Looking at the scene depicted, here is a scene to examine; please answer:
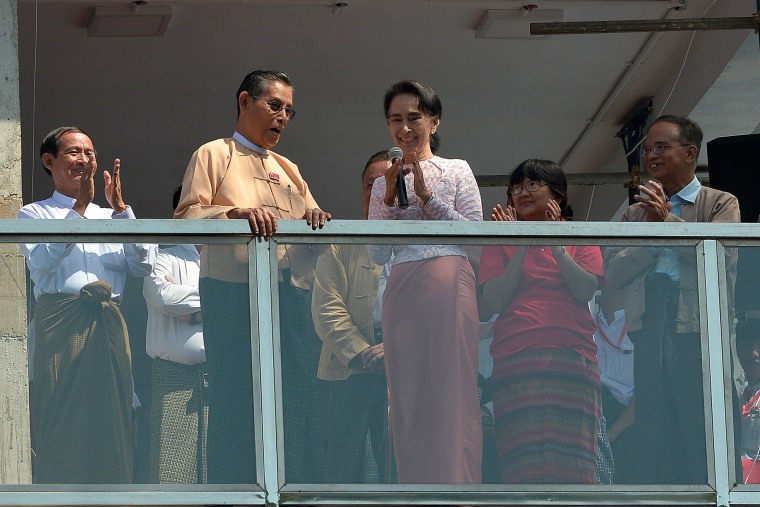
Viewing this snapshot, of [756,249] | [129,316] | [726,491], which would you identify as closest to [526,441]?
[726,491]

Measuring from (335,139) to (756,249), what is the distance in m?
7.90

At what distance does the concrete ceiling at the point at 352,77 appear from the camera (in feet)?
35.2

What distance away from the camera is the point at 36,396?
5223 mm

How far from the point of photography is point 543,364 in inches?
212

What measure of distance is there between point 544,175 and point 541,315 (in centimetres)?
94

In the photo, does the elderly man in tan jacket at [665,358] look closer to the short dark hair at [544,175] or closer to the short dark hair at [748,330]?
the short dark hair at [748,330]

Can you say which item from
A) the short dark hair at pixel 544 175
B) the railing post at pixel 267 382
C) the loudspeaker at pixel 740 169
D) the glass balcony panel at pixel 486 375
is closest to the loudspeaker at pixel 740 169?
the loudspeaker at pixel 740 169

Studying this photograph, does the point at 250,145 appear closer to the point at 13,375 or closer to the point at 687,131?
the point at 13,375

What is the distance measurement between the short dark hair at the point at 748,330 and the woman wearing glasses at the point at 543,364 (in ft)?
1.88

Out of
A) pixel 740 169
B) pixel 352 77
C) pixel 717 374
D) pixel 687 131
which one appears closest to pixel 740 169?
pixel 740 169

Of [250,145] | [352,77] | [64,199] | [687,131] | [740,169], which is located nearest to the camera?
[250,145]

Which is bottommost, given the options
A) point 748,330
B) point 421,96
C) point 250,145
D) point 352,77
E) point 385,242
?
point 748,330

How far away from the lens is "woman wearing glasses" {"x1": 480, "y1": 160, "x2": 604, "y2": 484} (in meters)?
5.37

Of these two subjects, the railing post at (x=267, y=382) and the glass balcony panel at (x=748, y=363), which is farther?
the glass balcony panel at (x=748, y=363)
